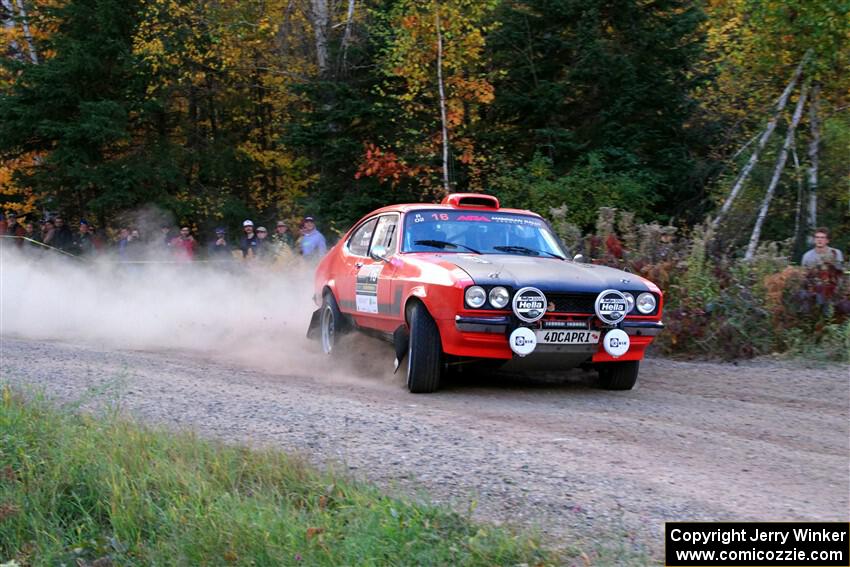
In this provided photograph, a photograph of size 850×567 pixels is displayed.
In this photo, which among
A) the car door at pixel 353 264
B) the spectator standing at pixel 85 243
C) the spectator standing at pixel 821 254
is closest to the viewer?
the car door at pixel 353 264

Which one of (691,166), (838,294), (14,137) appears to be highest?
(14,137)

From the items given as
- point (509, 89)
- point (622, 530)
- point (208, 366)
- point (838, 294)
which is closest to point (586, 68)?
point (509, 89)

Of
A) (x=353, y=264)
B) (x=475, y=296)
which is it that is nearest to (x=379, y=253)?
(x=353, y=264)

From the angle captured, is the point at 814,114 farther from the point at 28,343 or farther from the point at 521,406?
the point at 28,343

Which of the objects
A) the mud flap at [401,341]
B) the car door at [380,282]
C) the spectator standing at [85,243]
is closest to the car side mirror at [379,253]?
the car door at [380,282]

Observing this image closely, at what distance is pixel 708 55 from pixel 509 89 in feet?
15.2

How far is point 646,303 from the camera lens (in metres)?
8.08

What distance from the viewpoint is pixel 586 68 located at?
2041cm

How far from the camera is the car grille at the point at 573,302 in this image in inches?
304

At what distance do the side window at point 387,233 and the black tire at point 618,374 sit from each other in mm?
2372

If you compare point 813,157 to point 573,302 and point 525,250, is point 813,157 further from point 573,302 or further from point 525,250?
point 573,302

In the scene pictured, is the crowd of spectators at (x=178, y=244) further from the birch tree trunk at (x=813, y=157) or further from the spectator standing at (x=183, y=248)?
the birch tree trunk at (x=813, y=157)

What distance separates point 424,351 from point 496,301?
2.62 ft

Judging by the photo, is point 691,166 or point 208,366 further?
point 691,166
